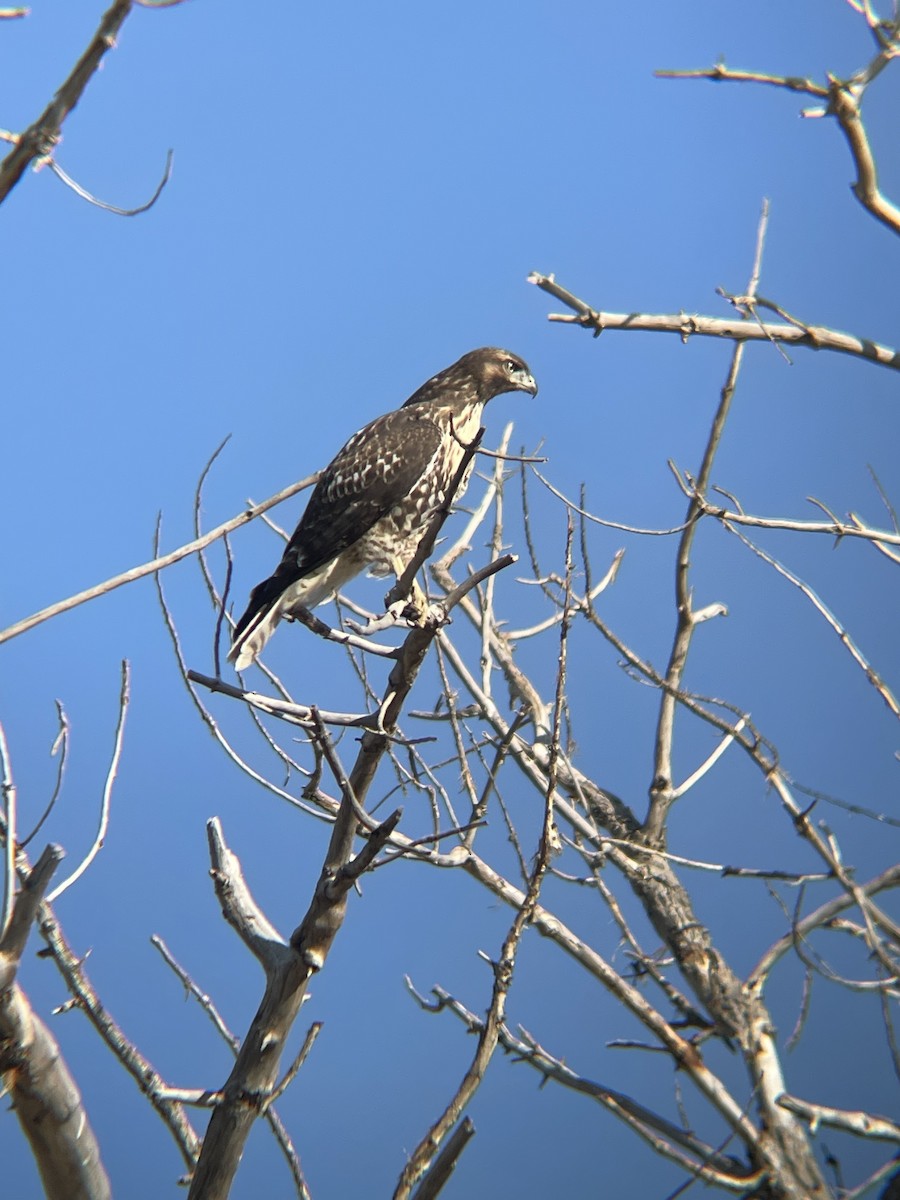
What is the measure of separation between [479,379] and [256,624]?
47.2 inches

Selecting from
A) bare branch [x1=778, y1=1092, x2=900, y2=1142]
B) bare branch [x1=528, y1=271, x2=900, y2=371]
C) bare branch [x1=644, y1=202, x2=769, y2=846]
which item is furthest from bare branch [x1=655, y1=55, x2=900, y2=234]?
bare branch [x1=778, y1=1092, x2=900, y2=1142]

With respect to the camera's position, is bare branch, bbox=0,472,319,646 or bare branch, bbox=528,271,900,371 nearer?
bare branch, bbox=0,472,319,646

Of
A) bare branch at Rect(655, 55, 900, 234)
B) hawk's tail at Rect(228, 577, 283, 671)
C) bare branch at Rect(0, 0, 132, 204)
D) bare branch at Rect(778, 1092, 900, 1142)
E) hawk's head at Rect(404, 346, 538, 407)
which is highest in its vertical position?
hawk's head at Rect(404, 346, 538, 407)

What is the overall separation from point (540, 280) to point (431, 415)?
3.82ft

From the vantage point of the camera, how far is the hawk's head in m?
3.86

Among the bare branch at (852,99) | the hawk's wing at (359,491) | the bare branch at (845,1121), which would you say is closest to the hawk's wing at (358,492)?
the hawk's wing at (359,491)

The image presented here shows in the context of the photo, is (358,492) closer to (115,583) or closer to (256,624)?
(256,624)

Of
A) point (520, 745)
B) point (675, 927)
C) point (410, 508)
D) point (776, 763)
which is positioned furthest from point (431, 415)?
point (675, 927)

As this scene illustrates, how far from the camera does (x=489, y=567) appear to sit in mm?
2234

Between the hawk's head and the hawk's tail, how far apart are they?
36.9 inches

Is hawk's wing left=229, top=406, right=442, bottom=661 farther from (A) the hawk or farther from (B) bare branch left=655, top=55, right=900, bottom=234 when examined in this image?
(B) bare branch left=655, top=55, right=900, bottom=234

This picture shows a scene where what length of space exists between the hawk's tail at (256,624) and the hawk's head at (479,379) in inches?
36.9

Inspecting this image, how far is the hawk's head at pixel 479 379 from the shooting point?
3855 millimetres

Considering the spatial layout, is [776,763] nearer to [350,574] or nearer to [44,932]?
[350,574]
